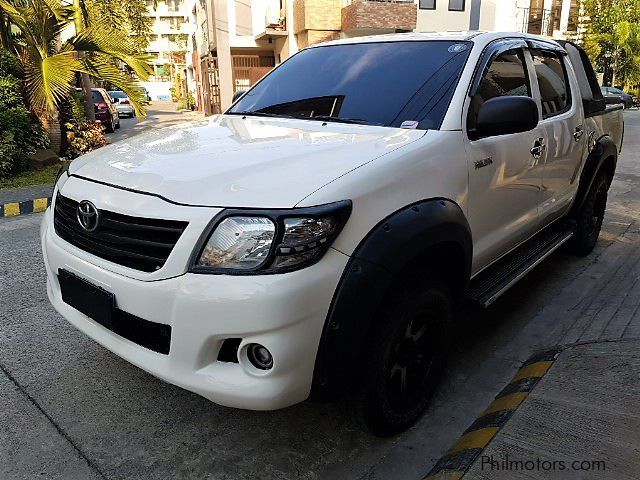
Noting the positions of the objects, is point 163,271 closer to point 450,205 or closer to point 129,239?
point 129,239

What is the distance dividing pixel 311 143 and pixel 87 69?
27.9 feet

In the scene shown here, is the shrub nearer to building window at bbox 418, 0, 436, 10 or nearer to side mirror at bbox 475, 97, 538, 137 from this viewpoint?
side mirror at bbox 475, 97, 538, 137

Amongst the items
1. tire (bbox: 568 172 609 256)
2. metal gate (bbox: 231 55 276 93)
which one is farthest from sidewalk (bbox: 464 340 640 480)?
metal gate (bbox: 231 55 276 93)

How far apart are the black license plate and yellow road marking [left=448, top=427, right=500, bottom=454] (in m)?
1.55

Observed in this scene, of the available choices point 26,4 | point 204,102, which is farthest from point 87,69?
point 204,102

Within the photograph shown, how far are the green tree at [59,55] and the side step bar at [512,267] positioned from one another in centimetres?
776

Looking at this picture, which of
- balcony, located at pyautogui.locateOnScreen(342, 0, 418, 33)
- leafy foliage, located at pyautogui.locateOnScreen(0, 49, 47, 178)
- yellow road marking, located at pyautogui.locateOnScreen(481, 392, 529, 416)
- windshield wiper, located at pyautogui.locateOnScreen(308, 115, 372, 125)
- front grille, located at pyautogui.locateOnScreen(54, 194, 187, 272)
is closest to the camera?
front grille, located at pyautogui.locateOnScreen(54, 194, 187, 272)

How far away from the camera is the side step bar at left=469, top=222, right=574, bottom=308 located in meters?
2.89

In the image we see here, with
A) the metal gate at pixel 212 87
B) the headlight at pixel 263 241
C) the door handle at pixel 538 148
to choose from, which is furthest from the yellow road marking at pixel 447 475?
the metal gate at pixel 212 87

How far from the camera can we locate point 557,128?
11.9ft

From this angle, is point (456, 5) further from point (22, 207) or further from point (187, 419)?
point (187, 419)

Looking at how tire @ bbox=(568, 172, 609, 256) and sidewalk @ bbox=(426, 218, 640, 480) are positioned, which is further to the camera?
tire @ bbox=(568, 172, 609, 256)

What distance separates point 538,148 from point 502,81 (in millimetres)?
474

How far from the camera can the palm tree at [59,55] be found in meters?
8.95
